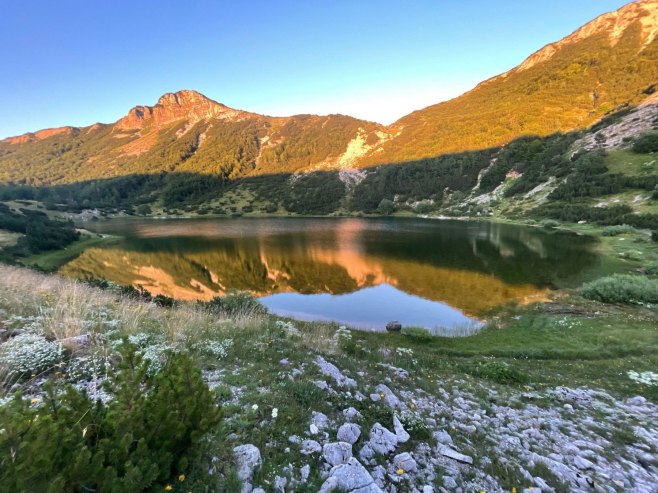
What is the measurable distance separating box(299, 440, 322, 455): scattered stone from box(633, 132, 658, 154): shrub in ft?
433

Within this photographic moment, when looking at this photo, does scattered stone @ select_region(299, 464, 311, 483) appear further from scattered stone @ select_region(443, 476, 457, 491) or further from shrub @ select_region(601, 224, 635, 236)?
shrub @ select_region(601, 224, 635, 236)

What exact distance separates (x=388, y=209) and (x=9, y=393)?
148961 mm

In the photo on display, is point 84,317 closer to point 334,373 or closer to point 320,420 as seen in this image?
point 334,373

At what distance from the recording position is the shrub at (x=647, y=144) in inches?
3595

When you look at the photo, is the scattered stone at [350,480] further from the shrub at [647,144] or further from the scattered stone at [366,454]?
the shrub at [647,144]

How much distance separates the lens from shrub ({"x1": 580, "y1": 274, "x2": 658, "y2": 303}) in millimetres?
23688

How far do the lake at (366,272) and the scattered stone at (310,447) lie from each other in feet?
63.3

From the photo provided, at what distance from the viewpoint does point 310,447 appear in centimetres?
496

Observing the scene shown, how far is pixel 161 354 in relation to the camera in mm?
6992

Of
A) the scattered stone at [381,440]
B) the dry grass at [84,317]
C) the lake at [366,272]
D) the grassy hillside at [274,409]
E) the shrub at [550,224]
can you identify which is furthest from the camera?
the shrub at [550,224]

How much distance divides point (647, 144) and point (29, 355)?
136555 mm

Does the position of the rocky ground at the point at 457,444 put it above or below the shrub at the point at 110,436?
below

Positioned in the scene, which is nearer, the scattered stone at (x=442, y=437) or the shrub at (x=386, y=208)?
the scattered stone at (x=442, y=437)

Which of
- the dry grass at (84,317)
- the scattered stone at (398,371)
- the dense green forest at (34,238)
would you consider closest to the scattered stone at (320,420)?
the scattered stone at (398,371)
